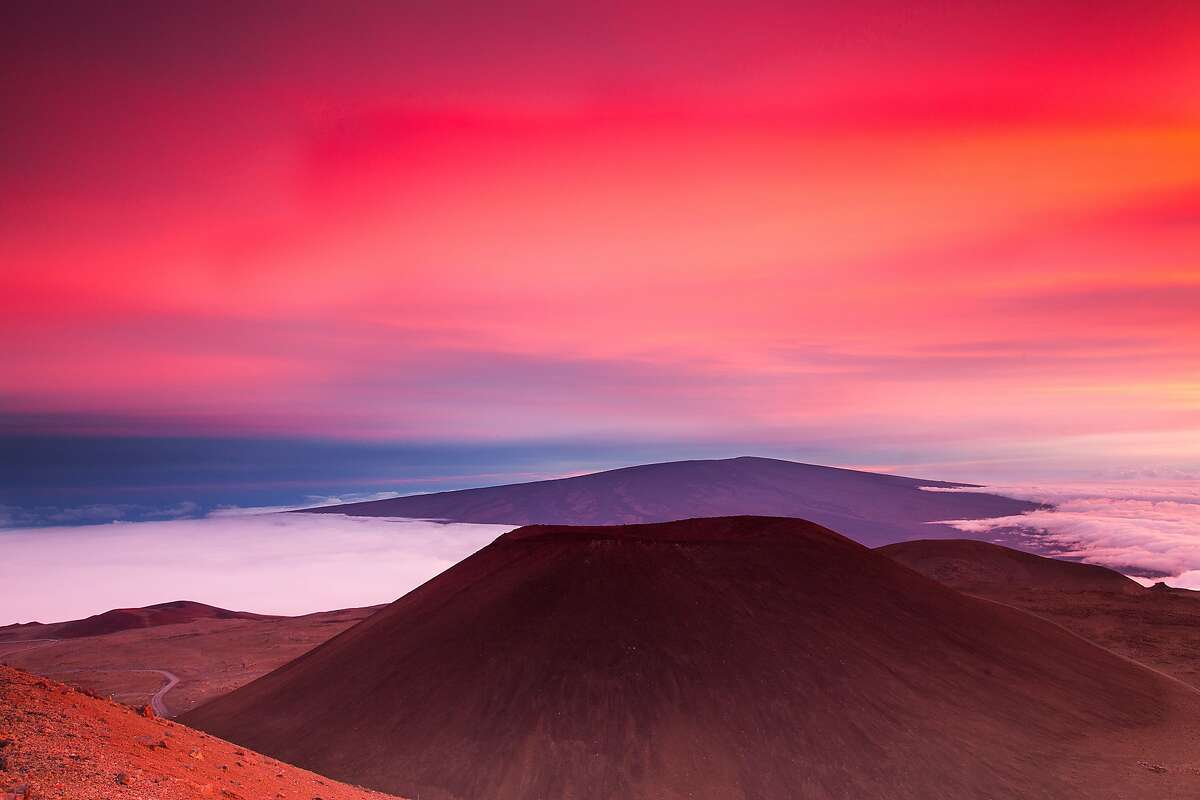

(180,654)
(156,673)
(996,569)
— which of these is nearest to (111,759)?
(156,673)

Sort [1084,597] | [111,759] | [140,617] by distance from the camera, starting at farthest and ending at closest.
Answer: [140,617]
[1084,597]
[111,759]

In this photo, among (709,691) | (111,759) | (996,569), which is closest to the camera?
(111,759)

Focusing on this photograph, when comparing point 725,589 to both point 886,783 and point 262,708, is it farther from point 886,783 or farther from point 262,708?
point 262,708

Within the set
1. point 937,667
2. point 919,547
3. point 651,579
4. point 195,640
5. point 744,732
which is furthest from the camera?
point 919,547

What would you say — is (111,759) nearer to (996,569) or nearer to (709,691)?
(709,691)

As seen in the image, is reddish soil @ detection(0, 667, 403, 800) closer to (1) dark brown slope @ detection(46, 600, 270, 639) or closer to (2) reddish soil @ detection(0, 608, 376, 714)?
(2) reddish soil @ detection(0, 608, 376, 714)

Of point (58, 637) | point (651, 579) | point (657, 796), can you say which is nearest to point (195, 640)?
point (58, 637)

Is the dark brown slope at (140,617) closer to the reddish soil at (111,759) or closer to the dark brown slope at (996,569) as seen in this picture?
the dark brown slope at (996,569)
